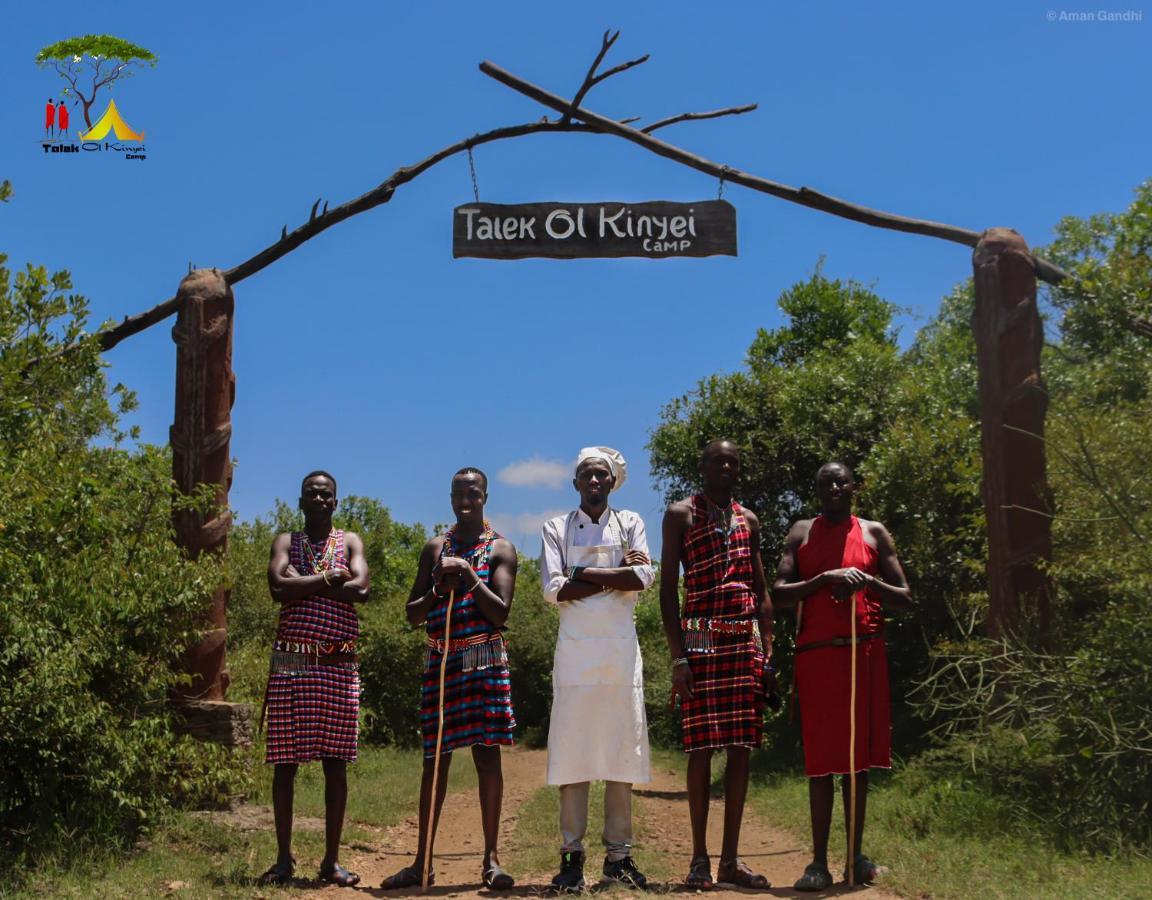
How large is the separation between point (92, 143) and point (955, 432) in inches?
336

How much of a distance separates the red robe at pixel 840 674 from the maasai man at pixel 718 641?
0.24m

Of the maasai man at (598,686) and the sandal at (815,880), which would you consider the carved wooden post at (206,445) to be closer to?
the maasai man at (598,686)

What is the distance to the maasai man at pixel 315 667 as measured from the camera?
6395mm

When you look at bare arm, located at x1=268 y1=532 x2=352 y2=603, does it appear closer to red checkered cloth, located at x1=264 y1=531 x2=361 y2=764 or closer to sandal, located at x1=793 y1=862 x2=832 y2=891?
red checkered cloth, located at x1=264 y1=531 x2=361 y2=764

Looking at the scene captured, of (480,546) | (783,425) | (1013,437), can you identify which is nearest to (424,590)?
(480,546)

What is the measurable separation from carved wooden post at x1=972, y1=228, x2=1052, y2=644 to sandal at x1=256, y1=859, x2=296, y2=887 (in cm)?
496

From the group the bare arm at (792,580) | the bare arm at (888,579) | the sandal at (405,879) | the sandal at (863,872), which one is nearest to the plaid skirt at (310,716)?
the sandal at (405,879)

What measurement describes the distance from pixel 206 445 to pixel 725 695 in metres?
4.70

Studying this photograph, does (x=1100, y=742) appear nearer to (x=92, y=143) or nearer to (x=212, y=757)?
(x=212, y=757)

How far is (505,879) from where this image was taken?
19.6ft

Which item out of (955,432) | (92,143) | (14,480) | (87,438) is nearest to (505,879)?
(14,480)

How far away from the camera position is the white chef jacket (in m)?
6.16

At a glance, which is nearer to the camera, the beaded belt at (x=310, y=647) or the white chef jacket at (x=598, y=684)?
the white chef jacket at (x=598, y=684)

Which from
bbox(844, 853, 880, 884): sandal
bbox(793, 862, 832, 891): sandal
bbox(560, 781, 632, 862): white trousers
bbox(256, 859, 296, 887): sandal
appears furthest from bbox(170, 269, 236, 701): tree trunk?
bbox(844, 853, 880, 884): sandal
